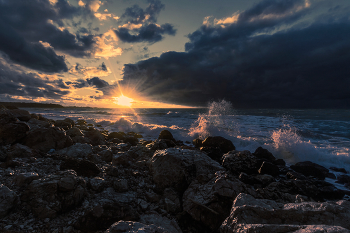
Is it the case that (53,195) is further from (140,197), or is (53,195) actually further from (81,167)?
(140,197)

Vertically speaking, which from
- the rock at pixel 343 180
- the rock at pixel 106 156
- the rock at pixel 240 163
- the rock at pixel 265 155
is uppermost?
the rock at pixel 106 156

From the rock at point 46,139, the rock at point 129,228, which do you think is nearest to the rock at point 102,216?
the rock at point 129,228

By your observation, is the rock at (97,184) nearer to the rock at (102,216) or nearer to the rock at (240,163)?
the rock at (102,216)

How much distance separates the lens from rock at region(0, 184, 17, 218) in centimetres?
230

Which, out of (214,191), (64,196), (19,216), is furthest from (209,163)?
(19,216)

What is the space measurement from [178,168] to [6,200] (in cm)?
300

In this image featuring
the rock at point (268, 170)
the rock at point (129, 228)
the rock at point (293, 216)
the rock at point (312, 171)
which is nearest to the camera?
the rock at point (129, 228)

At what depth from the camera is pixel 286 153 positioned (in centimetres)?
900

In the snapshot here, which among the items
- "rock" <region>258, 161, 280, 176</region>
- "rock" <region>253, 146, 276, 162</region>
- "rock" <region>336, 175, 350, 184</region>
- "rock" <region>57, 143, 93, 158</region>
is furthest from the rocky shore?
"rock" <region>253, 146, 276, 162</region>

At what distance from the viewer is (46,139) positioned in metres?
5.30

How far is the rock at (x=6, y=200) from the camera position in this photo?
2297mm

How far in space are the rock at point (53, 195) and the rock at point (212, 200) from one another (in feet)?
6.55

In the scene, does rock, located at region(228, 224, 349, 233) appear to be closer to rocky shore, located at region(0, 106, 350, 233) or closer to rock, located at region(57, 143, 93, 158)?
rocky shore, located at region(0, 106, 350, 233)

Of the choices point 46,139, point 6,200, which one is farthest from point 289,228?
point 46,139
